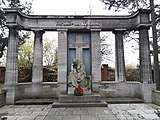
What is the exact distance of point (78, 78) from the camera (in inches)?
361

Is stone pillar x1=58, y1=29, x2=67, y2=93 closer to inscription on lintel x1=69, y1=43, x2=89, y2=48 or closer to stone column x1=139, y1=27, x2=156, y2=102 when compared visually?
inscription on lintel x1=69, y1=43, x2=89, y2=48

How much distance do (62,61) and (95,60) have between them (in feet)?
7.58

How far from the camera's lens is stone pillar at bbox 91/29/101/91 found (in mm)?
10445

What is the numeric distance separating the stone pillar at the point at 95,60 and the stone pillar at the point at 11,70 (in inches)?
201

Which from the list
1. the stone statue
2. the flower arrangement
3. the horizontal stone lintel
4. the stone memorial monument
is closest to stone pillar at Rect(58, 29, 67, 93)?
the stone memorial monument

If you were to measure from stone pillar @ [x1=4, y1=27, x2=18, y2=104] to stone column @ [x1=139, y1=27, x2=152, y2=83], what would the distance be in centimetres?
824

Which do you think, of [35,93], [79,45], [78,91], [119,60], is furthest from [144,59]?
[35,93]

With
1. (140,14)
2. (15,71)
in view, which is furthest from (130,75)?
(15,71)

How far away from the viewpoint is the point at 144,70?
9953mm

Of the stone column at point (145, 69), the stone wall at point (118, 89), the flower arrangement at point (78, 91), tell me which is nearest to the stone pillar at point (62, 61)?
the flower arrangement at point (78, 91)

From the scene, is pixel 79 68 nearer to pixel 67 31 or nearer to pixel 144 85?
pixel 67 31

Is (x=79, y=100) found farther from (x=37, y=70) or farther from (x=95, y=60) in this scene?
(x=37, y=70)

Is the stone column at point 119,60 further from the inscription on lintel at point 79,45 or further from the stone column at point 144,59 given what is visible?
the inscription on lintel at point 79,45

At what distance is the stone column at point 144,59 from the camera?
9.83 metres
